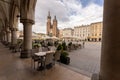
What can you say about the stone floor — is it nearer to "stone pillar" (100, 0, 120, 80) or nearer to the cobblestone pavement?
the cobblestone pavement

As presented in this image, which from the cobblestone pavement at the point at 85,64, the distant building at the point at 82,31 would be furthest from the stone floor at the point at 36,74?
the distant building at the point at 82,31

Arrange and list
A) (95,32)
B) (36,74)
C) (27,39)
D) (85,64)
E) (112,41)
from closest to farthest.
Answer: (112,41)
(36,74)
(85,64)
(27,39)
(95,32)

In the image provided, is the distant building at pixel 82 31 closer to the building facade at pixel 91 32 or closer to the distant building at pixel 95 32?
the building facade at pixel 91 32

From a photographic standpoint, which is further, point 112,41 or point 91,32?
point 91,32

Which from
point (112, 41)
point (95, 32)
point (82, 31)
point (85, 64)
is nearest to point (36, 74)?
point (85, 64)

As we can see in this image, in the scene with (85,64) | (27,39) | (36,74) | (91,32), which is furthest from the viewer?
(91,32)

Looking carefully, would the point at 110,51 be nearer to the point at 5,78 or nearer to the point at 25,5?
the point at 5,78

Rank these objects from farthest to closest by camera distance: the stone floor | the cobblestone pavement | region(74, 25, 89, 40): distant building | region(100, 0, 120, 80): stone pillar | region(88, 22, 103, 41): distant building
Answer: region(74, 25, 89, 40): distant building, region(88, 22, 103, 41): distant building, the cobblestone pavement, the stone floor, region(100, 0, 120, 80): stone pillar

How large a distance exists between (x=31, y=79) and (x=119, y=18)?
4168 millimetres

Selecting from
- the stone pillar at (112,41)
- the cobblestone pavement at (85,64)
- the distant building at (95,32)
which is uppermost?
the distant building at (95,32)

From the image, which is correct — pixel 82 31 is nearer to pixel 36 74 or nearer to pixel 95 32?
pixel 95 32

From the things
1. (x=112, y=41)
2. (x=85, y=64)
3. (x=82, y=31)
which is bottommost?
(x=85, y=64)

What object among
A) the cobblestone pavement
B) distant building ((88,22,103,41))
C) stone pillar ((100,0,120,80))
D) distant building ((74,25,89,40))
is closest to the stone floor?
the cobblestone pavement

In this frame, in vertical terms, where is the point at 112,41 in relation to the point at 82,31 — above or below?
below
